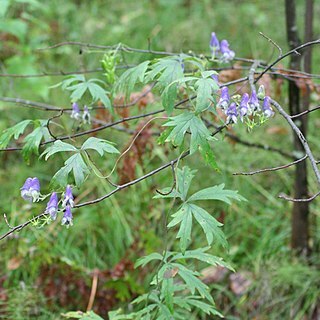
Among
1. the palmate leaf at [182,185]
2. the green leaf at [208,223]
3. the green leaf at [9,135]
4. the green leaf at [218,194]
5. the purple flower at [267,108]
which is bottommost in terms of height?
the green leaf at [208,223]

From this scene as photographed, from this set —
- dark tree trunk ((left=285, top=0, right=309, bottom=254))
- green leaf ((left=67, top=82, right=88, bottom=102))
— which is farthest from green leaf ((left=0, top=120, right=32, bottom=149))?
dark tree trunk ((left=285, top=0, right=309, bottom=254))

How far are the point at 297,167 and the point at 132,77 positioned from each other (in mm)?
1060

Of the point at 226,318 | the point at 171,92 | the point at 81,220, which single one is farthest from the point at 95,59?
the point at 171,92

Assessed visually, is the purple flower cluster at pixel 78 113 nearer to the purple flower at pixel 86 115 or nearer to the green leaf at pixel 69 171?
the purple flower at pixel 86 115

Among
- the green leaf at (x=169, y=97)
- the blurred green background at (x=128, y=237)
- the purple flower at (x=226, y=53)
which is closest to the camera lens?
the green leaf at (x=169, y=97)

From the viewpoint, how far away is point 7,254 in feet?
9.69

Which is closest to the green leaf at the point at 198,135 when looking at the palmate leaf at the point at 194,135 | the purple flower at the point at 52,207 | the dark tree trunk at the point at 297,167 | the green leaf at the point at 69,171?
A: the palmate leaf at the point at 194,135

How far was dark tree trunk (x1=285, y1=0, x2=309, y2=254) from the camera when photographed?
8.29 feet

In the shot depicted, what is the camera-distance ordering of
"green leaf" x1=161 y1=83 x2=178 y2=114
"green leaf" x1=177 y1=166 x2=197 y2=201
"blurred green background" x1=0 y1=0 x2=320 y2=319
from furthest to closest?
"blurred green background" x1=0 y1=0 x2=320 y2=319
"green leaf" x1=177 y1=166 x2=197 y2=201
"green leaf" x1=161 y1=83 x2=178 y2=114

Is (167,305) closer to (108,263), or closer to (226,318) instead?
(226,318)

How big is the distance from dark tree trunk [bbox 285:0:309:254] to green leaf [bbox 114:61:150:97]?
769mm

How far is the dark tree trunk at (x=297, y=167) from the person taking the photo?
2.53m

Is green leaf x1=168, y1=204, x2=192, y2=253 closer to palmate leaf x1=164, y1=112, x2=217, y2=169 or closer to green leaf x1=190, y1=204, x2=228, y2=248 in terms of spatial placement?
green leaf x1=190, y1=204, x2=228, y2=248

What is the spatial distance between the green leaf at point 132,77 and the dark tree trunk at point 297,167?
2.52 feet
